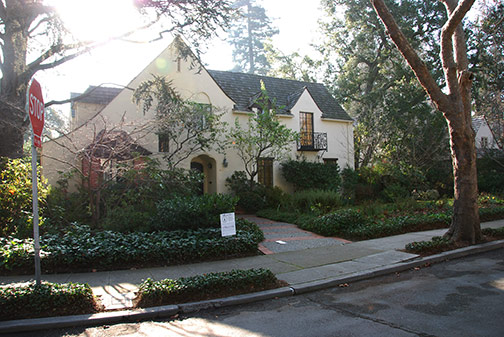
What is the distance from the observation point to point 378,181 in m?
21.0

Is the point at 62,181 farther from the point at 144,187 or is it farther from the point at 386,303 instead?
the point at 386,303

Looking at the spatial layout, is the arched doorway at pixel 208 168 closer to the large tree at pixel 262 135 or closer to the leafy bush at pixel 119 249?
the large tree at pixel 262 135

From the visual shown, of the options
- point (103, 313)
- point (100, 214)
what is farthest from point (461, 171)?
point (100, 214)

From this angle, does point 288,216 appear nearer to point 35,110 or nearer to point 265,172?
point 265,172

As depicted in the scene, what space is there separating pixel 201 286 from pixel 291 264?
2.59 metres

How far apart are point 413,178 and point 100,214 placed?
16.5 m

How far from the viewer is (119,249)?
7.23m

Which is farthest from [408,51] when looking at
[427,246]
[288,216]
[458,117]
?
[288,216]

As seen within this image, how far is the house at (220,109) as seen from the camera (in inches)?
552

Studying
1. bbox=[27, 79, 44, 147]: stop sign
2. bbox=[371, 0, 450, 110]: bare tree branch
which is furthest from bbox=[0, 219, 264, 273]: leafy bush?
bbox=[371, 0, 450, 110]: bare tree branch

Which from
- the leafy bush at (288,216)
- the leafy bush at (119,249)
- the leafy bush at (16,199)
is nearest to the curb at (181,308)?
the leafy bush at (119,249)

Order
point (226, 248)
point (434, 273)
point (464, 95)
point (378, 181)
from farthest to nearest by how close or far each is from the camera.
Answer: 1. point (378, 181)
2. point (464, 95)
3. point (226, 248)
4. point (434, 273)

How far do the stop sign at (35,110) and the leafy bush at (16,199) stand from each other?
4349 millimetres

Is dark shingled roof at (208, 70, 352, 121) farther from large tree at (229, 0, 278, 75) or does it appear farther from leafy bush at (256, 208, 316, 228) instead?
large tree at (229, 0, 278, 75)
